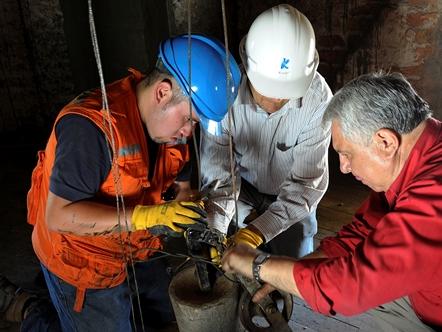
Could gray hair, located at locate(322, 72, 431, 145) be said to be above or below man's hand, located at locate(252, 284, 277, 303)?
above

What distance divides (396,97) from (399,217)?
1.37 ft

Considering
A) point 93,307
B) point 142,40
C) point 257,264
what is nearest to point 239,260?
point 257,264

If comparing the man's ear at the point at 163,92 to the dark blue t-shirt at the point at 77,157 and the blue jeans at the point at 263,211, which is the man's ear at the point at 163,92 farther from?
the blue jeans at the point at 263,211

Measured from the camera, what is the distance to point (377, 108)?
149 centimetres

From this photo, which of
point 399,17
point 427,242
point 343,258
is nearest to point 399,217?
point 427,242

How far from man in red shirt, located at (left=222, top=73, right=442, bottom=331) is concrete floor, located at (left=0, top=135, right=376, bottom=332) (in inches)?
44.5

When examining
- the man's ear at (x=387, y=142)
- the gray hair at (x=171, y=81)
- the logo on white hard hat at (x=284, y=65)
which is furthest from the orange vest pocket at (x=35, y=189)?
the man's ear at (x=387, y=142)

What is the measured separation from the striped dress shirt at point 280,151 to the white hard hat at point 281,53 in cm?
22

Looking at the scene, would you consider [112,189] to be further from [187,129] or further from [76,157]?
[187,129]

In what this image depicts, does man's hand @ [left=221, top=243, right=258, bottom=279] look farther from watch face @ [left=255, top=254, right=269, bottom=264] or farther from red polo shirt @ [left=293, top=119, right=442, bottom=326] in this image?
red polo shirt @ [left=293, top=119, right=442, bottom=326]

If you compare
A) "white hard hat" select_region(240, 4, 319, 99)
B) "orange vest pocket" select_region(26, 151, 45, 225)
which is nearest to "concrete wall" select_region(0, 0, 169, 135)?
"white hard hat" select_region(240, 4, 319, 99)

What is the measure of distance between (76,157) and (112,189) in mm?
252

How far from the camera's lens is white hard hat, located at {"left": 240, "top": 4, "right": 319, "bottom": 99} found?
2.09 meters

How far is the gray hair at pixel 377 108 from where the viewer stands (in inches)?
58.6
